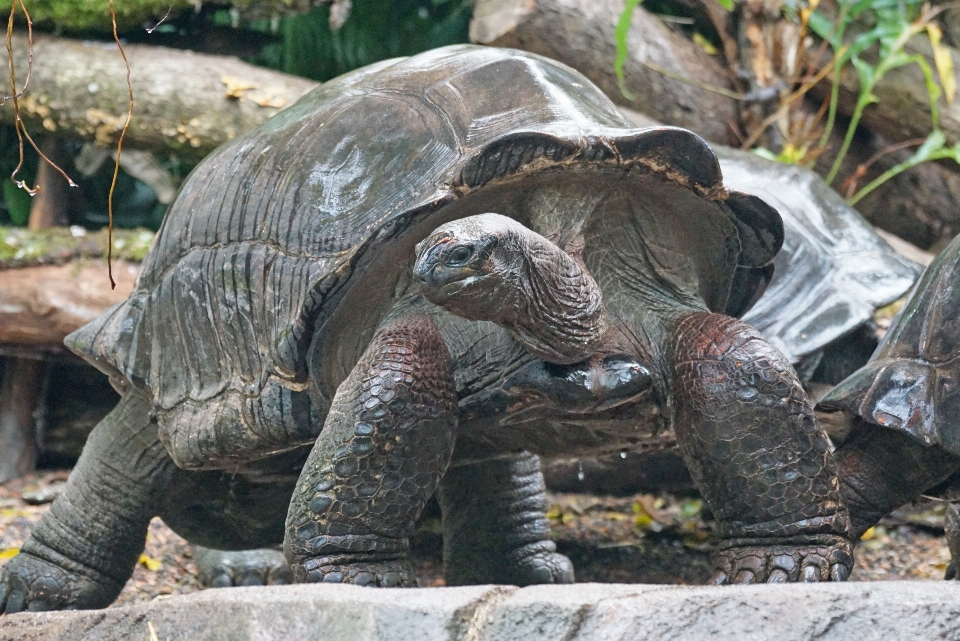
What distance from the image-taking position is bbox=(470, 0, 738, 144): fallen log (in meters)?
6.80

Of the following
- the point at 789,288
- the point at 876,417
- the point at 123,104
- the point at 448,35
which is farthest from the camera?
the point at 448,35

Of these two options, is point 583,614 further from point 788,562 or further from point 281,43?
point 281,43

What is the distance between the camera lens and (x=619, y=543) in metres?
5.55

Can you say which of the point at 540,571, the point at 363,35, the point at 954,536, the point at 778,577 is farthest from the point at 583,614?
the point at 363,35

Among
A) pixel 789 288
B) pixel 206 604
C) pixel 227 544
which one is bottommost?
pixel 227 544

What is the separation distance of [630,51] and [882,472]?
423cm

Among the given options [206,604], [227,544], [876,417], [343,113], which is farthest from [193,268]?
[876,417]

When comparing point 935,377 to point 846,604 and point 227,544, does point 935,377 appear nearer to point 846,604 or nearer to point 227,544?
point 846,604

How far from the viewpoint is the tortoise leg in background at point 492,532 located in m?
4.47

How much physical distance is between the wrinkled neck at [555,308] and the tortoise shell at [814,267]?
1846 millimetres

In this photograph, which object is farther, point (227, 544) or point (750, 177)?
point (750, 177)

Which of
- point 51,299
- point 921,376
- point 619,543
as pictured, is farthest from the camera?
point 51,299

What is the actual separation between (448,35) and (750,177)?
119 inches

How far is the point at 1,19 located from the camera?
661 cm
